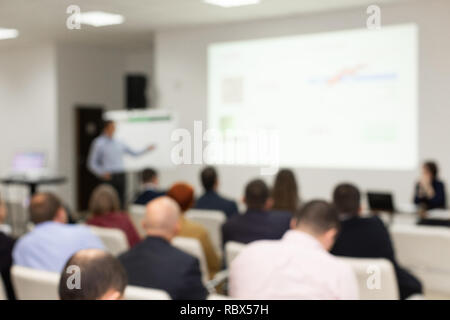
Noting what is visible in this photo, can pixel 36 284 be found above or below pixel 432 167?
below

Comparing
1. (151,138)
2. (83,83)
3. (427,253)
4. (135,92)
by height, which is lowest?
(427,253)

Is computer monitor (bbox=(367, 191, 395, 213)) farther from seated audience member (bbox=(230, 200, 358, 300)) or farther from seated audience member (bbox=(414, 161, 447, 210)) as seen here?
seated audience member (bbox=(230, 200, 358, 300))

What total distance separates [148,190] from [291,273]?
362cm

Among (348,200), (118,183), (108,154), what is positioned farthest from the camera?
(118,183)

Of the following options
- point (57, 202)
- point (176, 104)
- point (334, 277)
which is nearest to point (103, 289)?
point (334, 277)

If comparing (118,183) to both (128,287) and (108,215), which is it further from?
(128,287)

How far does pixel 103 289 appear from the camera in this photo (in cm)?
150

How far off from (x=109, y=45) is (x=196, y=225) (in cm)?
689

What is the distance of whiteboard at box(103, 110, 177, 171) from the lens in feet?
27.4

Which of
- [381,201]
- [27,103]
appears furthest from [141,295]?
[27,103]

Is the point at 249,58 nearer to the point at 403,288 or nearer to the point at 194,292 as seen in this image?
the point at 403,288

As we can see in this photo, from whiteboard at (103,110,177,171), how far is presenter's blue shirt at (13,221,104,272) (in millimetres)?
5279

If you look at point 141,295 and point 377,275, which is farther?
point 377,275

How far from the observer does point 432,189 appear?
5941 mm
